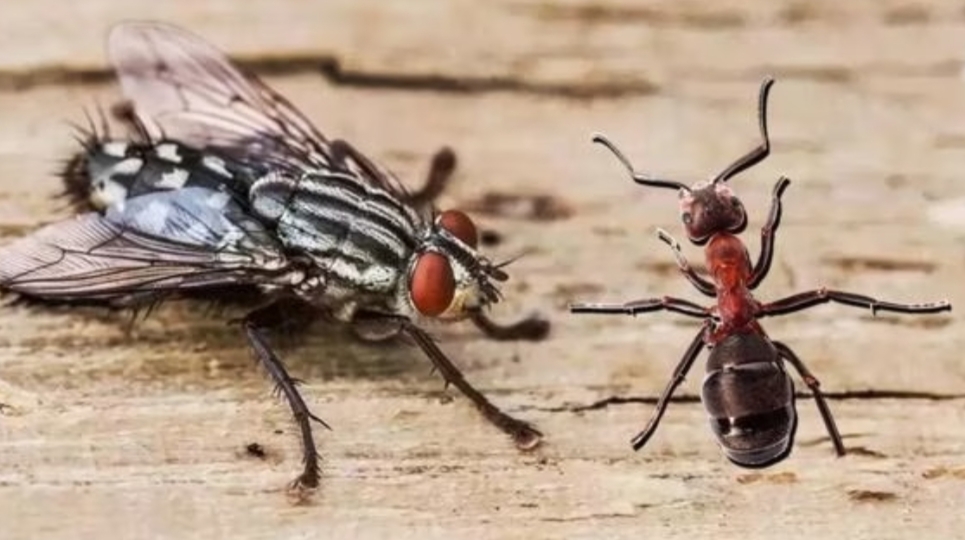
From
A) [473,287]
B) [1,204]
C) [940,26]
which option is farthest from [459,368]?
[940,26]

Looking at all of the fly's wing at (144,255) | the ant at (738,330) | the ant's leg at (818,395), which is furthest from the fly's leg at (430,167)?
the ant's leg at (818,395)

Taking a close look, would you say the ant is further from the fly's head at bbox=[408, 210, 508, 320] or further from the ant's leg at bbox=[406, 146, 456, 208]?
the ant's leg at bbox=[406, 146, 456, 208]

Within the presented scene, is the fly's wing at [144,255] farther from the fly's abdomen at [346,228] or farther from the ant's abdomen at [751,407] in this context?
the ant's abdomen at [751,407]

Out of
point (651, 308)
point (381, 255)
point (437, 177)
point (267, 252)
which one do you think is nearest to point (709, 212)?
point (651, 308)

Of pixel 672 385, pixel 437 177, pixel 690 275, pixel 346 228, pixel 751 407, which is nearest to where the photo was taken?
pixel 751 407

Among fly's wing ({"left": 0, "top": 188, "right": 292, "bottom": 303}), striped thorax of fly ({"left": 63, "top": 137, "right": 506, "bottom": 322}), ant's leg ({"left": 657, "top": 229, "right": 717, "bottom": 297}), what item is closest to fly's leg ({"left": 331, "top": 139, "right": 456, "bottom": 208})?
striped thorax of fly ({"left": 63, "top": 137, "right": 506, "bottom": 322})

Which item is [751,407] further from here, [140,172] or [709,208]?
[140,172]
